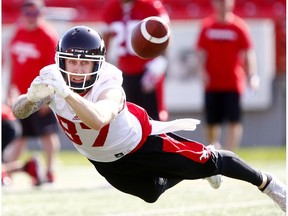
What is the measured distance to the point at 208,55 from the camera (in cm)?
855

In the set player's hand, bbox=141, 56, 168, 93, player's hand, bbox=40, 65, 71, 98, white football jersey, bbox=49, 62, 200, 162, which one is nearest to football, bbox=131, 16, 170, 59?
white football jersey, bbox=49, 62, 200, 162

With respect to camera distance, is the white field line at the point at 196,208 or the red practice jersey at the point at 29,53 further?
the red practice jersey at the point at 29,53

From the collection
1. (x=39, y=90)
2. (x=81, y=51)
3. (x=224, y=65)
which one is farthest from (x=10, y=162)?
(x=39, y=90)

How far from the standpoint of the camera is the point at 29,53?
7762 millimetres

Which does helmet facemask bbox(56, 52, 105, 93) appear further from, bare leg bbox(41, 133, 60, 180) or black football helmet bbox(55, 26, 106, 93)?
bare leg bbox(41, 133, 60, 180)

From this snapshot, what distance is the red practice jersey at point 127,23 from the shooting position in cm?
707

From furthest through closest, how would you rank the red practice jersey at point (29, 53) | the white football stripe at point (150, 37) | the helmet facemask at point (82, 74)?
the red practice jersey at point (29, 53)
the white football stripe at point (150, 37)
the helmet facemask at point (82, 74)

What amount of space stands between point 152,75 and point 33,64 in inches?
53.0

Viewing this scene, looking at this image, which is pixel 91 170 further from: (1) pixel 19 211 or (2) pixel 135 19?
(1) pixel 19 211

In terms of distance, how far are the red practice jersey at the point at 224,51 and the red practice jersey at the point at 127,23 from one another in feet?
4.56

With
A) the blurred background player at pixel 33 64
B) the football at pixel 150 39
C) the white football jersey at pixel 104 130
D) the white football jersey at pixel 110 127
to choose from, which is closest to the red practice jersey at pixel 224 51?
the blurred background player at pixel 33 64

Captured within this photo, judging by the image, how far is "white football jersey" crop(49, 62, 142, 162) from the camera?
4.06m

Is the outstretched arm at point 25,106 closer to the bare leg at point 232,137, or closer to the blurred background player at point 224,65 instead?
the bare leg at point 232,137

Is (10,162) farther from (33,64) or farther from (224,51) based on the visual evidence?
(224,51)
